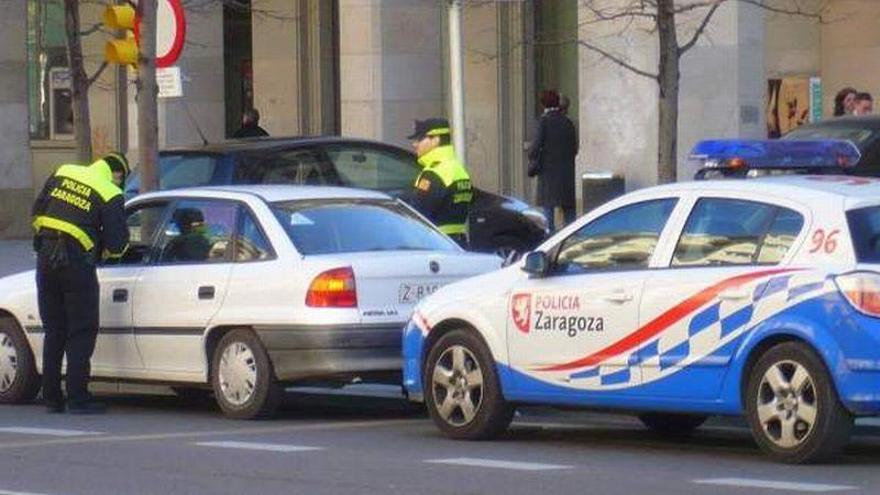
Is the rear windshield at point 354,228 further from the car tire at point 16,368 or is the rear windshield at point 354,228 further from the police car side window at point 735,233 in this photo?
the police car side window at point 735,233

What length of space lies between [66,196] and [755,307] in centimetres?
547

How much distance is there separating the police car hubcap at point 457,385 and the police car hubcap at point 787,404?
2.13 metres

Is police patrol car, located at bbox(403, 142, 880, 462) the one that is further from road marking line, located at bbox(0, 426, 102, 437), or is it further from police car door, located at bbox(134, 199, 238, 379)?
road marking line, located at bbox(0, 426, 102, 437)

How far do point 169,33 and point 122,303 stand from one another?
4802mm

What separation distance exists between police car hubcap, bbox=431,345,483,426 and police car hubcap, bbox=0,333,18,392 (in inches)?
159

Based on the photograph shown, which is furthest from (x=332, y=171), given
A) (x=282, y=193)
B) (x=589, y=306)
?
(x=589, y=306)

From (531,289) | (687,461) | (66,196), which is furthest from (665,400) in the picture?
(66,196)

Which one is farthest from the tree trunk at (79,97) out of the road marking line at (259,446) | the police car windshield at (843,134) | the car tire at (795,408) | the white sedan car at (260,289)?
the car tire at (795,408)

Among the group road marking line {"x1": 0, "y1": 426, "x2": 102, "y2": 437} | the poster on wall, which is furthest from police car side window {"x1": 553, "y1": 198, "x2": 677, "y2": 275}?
the poster on wall

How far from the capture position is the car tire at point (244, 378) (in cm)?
1465

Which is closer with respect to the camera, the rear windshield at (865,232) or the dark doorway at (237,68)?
the rear windshield at (865,232)

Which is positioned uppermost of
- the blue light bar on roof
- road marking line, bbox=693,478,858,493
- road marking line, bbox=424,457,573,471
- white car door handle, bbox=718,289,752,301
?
the blue light bar on roof

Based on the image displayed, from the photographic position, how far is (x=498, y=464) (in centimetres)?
1230

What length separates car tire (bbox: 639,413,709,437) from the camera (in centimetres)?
1384
